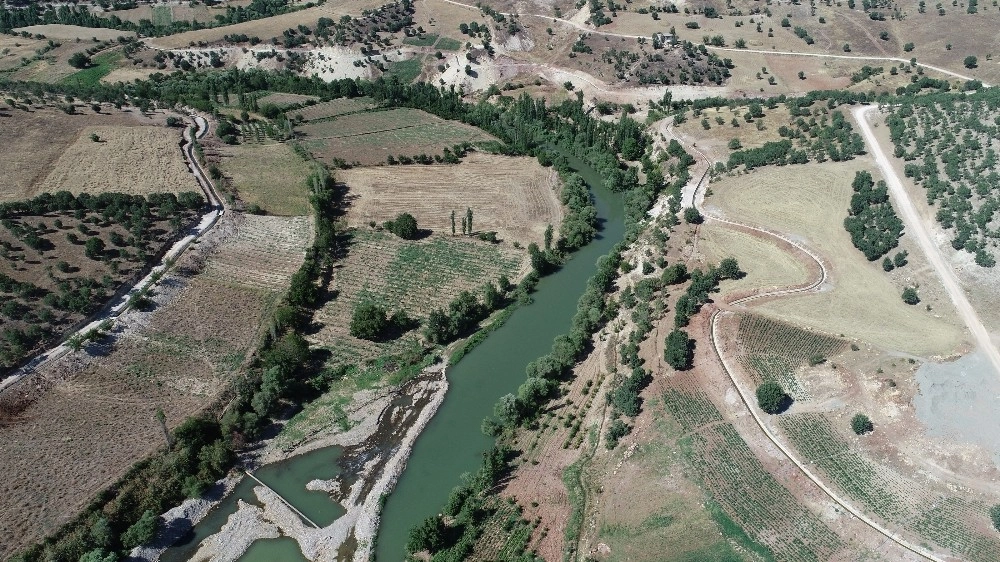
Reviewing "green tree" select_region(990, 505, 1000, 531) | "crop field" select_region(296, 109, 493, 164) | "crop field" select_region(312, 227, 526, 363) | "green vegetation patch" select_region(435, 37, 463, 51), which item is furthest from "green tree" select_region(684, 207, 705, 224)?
"green vegetation patch" select_region(435, 37, 463, 51)

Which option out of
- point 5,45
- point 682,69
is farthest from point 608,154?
point 5,45

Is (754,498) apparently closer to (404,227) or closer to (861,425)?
(861,425)

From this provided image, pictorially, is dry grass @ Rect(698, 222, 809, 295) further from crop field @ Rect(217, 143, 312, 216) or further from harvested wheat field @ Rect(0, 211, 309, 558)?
crop field @ Rect(217, 143, 312, 216)

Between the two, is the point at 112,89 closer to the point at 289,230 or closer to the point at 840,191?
the point at 289,230

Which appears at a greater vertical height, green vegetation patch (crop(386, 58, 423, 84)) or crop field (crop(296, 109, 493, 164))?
green vegetation patch (crop(386, 58, 423, 84))

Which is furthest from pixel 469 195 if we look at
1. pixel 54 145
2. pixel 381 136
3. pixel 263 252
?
pixel 54 145
